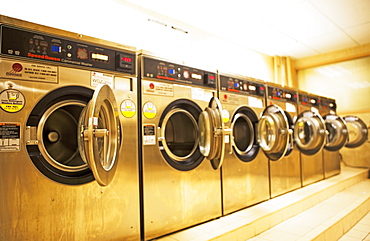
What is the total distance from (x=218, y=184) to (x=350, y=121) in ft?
13.9

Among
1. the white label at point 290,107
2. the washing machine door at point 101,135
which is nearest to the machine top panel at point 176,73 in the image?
the washing machine door at point 101,135

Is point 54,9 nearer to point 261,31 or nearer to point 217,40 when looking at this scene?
point 217,40

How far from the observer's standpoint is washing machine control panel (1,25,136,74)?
1.61m

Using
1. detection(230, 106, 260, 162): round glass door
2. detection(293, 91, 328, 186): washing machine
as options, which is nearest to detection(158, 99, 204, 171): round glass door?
detection(230, 106, 260, 162): round glass door

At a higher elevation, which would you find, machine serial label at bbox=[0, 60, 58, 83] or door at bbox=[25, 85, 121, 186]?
machine serial label at bbox=[0, 60, 58, 83]

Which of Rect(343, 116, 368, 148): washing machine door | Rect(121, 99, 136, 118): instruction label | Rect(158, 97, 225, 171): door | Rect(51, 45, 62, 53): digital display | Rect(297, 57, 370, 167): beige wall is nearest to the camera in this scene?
Rect(51, 45, 62, 53): digital display

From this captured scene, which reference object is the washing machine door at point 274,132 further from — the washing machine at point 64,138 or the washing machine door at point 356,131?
the washing machine door at point 356,131

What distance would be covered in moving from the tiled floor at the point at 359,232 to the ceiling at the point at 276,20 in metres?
2.76

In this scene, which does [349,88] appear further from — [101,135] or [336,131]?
[101,135]

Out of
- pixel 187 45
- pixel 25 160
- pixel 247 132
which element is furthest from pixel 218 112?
pixel 187 45

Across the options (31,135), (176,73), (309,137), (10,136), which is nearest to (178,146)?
(176,73)

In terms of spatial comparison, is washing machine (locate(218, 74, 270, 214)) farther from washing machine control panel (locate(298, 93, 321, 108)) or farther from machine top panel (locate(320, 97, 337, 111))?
machine top panel (locate(320, 97, 337, 111))

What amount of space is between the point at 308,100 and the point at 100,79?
3.69 meters

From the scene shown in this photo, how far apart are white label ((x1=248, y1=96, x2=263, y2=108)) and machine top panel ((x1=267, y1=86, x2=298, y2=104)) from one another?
243 mm
